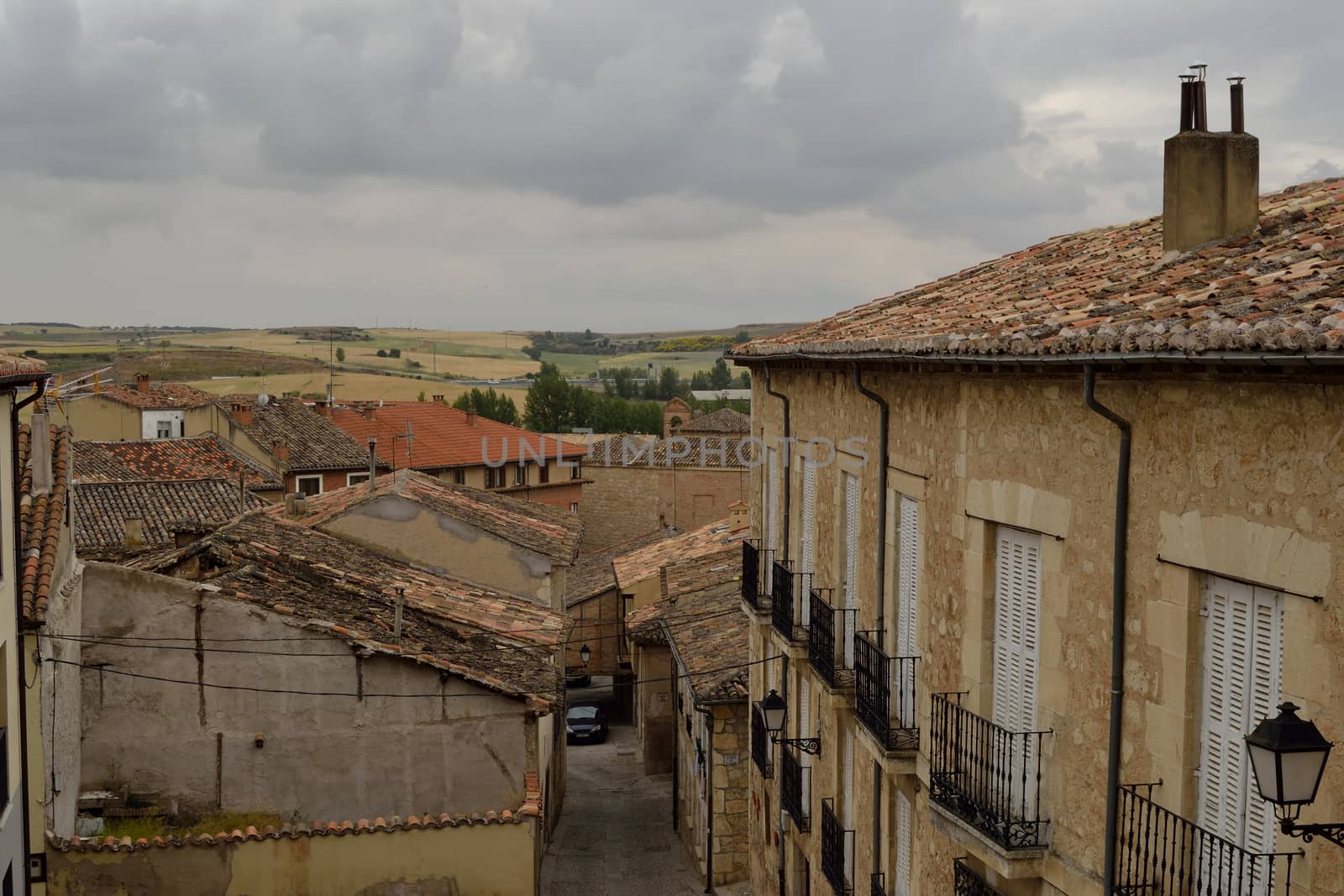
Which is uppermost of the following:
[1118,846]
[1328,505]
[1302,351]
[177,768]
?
[1302,351]

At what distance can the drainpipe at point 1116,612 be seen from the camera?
7.46 m

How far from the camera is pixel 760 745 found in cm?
1973

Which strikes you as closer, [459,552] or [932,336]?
[932,336]

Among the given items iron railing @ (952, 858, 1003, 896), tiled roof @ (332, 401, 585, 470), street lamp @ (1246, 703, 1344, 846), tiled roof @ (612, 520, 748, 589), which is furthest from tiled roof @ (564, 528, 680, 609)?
street lamp @ (1246, 703, 1344, 846)

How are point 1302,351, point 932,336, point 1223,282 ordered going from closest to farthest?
1. point 1302,351
2. point 1223,282
3. point 932,336

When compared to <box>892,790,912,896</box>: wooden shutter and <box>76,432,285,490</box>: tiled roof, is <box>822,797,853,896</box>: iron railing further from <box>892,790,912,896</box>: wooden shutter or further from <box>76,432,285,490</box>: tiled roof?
<box>76,432,285,490</box>: tiled roof

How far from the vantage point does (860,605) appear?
13281mm

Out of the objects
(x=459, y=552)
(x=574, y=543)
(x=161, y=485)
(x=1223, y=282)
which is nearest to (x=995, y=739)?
(x=1223, y=282)

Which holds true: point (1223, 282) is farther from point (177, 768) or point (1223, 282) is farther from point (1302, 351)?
point (177, 768)

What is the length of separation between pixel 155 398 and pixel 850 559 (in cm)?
5310

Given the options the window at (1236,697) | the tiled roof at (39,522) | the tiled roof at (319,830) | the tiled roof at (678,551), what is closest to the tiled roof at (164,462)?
the tiled roof at (678,551)

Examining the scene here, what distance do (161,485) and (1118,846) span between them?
3390cm

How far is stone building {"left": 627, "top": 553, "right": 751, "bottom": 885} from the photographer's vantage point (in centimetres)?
2297

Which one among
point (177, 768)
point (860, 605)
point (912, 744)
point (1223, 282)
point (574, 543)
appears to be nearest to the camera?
point (1223, 282)
